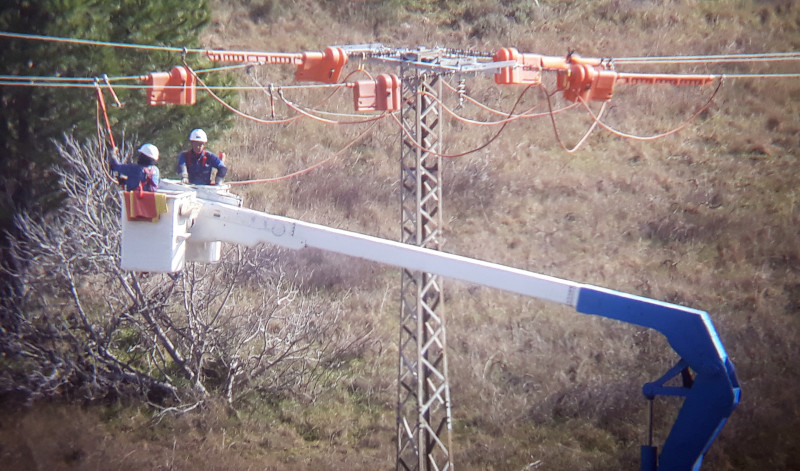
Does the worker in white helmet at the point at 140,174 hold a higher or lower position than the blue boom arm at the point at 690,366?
higher

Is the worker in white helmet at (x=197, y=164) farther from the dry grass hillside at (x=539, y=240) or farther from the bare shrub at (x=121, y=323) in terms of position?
the dry grass hillside at (x=539, y=240)

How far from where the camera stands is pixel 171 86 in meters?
9.37

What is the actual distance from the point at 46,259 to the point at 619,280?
11.2m

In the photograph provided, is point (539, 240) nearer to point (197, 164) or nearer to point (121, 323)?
point (121, 323)

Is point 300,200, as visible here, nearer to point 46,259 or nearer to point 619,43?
point 46,259

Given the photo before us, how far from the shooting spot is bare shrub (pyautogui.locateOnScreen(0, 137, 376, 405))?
539 inches

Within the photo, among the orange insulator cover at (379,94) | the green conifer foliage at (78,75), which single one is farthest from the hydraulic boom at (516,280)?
the green conifer foliage at (78,75)

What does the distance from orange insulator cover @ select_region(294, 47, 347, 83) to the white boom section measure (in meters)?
2.51

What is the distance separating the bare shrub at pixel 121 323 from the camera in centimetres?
1368

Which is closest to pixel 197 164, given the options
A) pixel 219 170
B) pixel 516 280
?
pixel 219 170

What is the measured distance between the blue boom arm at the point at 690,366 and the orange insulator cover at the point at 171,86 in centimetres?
516

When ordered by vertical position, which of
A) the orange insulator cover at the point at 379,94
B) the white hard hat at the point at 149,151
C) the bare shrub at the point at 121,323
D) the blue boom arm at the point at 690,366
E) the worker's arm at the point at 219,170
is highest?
the orange insulator cover at the point at 379,94

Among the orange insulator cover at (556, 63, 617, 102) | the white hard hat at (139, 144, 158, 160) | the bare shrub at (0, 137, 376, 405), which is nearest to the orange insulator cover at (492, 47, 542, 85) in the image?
the orange insulator cover at (556, 63, 617, 102)

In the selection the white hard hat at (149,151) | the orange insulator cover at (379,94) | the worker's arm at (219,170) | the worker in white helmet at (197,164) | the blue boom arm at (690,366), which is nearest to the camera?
the blue boom arm at (690,366)
